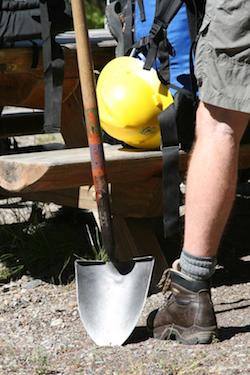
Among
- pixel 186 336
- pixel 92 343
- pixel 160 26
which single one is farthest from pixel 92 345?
pixel 160 26

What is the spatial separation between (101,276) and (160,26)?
1.05 m

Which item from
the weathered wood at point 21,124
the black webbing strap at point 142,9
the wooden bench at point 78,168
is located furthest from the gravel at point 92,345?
the weathered wood at point 21,124

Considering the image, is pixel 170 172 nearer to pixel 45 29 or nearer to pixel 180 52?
pixel 180 52

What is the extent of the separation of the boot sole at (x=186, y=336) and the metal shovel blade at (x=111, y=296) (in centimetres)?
12

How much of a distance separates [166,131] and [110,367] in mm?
1027

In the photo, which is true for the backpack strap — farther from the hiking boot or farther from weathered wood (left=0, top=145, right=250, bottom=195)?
the hiking boot

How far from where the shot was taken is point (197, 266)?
12.5 ft

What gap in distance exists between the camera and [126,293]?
4008mm

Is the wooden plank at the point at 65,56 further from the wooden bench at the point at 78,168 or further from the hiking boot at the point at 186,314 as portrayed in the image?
the hiking boot at the point at 186,314

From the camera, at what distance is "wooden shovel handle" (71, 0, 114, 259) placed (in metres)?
3.94

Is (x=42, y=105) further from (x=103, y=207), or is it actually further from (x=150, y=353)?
(x=150, y=353)

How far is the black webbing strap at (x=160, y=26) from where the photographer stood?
411 cm

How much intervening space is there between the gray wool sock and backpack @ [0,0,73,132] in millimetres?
1176

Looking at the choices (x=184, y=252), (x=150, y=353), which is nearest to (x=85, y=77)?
(x=184, y=252)
